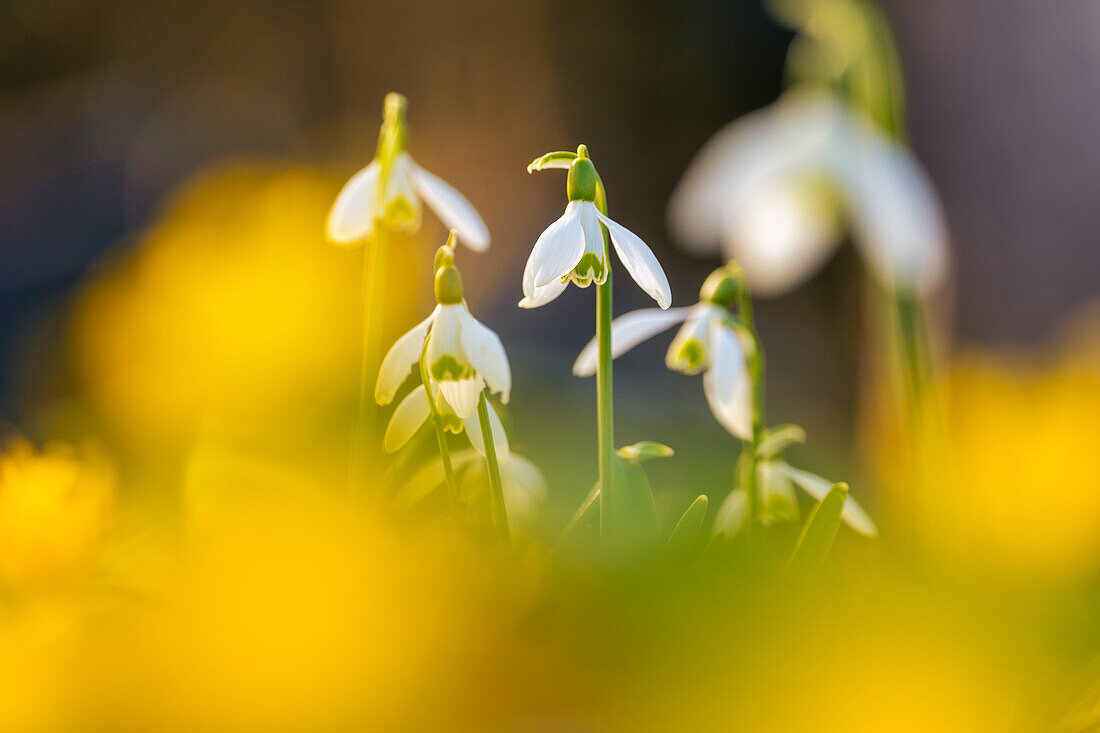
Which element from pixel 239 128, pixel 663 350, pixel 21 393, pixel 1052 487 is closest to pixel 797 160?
pixel 1052 487

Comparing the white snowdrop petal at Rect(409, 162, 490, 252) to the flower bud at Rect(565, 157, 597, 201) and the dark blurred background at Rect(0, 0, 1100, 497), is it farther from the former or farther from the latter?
the dark blurred background at Rect(0, 0, 1100, 497)

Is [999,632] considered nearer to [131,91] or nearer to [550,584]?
[550,584]

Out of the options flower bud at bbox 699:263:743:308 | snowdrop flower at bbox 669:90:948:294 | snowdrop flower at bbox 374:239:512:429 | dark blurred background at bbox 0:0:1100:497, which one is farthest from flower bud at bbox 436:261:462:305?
dark blurred background at bbox 0:0:1100:497

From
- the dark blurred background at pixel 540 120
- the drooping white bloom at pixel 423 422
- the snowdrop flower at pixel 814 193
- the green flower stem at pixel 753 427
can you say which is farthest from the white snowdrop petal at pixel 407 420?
the dark blurred background at pixel 540 120

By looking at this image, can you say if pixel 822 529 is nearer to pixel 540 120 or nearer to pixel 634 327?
pixel 634 327

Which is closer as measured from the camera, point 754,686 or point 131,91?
point 754,686

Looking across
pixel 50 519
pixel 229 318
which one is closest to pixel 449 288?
pixel 50 519
